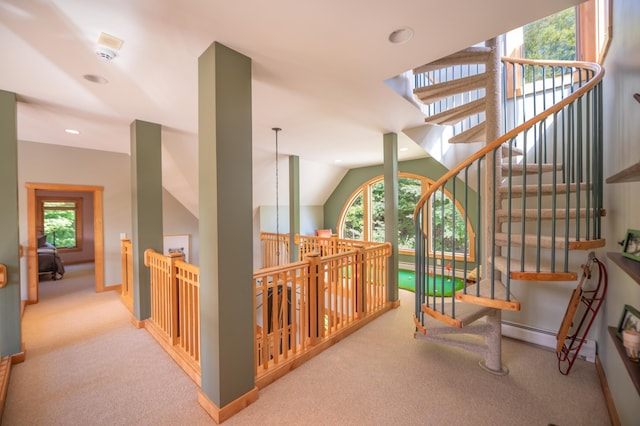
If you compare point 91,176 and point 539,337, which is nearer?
point 539,337

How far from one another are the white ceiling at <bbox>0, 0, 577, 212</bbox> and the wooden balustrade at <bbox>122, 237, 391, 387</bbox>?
1636 mm

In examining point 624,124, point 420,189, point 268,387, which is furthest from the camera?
point 420,189

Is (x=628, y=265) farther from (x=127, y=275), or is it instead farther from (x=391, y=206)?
(x=127, y=275)

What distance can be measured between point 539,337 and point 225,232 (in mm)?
3318

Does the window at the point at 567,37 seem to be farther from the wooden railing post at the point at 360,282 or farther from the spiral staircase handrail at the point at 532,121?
the wooden railing post at the point at 360,282

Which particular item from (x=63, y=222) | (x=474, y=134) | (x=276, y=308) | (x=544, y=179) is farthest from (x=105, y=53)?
(x=63, y=222)

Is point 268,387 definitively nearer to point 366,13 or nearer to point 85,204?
point 366,13

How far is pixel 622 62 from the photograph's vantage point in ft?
5.79

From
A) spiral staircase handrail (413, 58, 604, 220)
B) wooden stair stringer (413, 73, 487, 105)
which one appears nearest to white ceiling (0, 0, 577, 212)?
wooden stair stringer (413, 73, 487, 105)

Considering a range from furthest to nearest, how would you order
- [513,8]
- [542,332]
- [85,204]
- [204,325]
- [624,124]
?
[85,204], [542,332], [204,325], [624,124], [513,8]

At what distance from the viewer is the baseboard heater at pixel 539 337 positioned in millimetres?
2398

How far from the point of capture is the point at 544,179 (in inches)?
110

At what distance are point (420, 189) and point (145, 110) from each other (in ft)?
17.6

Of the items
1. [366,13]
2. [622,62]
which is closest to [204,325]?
[366,13]
